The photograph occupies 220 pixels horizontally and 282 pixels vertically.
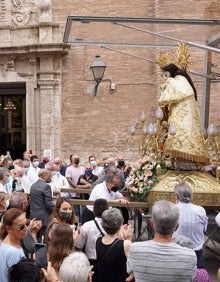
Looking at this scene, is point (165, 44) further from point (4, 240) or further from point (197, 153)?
point (4, 240)

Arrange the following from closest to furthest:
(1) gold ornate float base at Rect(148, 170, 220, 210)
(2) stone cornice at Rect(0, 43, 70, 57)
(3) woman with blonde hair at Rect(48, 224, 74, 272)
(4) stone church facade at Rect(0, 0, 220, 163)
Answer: (3) woman with blonde hair at Rect(48, 224, 74, 272)
(1) gold ornate float base at Rect(148, 170, 220, 210)
(2) stone cornice at Rect(0, 43, 70, 57)
(4) stone church facade at Rect(0, 0, 220, 163)

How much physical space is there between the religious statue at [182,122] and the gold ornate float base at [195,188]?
16 cm

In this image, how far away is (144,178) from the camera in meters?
7.69

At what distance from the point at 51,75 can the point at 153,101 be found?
3.02 m

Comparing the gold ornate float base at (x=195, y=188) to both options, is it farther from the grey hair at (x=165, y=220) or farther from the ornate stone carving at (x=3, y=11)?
the ornate stone carving at (x=3, y=11)

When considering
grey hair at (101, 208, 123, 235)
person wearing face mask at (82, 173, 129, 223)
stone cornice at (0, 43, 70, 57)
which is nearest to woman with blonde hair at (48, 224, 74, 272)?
grey hair at (101, 208, 123, 235)

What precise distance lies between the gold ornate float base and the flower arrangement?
0.14m

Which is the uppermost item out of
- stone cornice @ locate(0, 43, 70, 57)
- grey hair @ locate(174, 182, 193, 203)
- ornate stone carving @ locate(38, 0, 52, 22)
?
ornate stone carving @ locate(38, 0, 52, 22)

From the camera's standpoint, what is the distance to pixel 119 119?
15.4 m

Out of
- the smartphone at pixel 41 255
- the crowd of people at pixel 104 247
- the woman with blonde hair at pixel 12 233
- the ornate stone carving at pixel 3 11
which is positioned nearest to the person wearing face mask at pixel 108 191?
the crowd of people at pixel 104 247

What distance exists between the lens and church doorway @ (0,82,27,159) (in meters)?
17.9

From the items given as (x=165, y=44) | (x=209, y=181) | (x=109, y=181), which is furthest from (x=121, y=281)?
(x=165, y=44)

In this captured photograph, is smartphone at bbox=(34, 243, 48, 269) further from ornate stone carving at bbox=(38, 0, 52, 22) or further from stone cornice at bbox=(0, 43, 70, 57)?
ornate stone carving at bbox=(38, 0, 52, 22)

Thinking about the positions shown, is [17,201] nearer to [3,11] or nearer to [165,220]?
[165,220]
